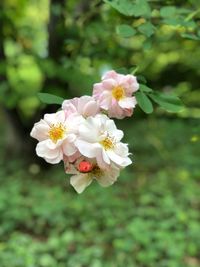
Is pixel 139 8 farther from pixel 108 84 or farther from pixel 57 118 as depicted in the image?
Result: pixel 57 118

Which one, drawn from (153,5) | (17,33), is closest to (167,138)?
(17,33)

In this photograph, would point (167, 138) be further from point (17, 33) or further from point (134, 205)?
point (17, 33)

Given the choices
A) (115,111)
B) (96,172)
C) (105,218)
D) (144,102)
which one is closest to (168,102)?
(144,102)

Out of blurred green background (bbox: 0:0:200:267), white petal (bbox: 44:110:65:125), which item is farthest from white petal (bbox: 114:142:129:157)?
blurred green background (bbox: 0:0:200:267)

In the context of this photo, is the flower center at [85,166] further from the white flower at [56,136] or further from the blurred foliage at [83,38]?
the blurred foliage at [83,38]

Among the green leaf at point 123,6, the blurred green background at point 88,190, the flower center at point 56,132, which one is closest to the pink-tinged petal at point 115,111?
the flower center at point 56,132

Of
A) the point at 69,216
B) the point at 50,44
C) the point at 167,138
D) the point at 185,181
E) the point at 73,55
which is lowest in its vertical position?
the point at 167,138
